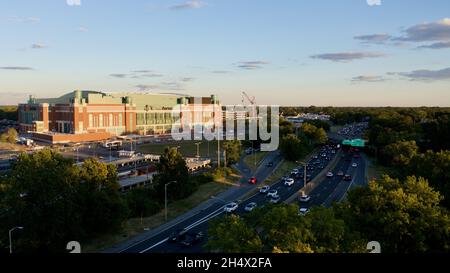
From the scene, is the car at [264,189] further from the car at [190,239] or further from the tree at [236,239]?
the tree at [236,239]

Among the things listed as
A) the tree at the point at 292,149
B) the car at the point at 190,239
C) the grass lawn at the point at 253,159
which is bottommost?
the car at the point at 190,239

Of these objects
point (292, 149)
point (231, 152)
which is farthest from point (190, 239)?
point (292, 149)

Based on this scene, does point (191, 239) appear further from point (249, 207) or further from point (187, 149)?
point (187, 149)

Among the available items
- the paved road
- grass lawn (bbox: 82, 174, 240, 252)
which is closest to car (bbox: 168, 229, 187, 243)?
the paved road

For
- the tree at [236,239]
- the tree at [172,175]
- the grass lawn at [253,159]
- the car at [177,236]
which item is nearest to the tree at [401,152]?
the grass lawn at [253,159]

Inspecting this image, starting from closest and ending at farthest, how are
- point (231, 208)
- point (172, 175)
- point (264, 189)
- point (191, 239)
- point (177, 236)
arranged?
point (191, 239), point (177, 236), point (231, 208), point (172, 175), point (264, 189)

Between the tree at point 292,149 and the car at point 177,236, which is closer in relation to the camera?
the car at point 177,236
